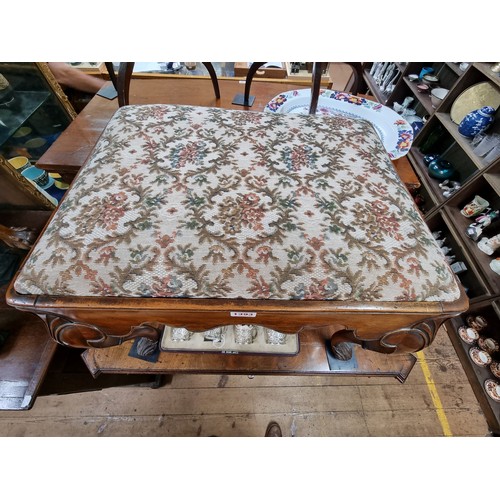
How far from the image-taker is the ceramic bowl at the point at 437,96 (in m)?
1.51

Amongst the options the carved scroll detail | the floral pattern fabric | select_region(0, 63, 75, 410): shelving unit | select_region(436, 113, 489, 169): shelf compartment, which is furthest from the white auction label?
select_region(436, 113, 489, 169): shelf compartment

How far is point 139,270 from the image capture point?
19.9 inches

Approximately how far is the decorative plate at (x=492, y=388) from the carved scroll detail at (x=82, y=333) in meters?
1.29

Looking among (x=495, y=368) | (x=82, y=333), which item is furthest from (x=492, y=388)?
(x=82, y=333)

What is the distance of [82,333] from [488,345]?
4.87 ft

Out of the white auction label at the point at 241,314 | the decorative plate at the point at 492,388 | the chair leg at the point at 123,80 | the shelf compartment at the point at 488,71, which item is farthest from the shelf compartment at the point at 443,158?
the chair leg at the point at 123,80

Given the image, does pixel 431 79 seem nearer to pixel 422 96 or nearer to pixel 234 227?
pixel 422 96

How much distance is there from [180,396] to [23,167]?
1.33 m

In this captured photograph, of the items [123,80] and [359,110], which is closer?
[123,80]

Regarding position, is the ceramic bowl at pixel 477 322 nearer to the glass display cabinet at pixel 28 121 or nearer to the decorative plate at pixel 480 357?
the decorative plate at pixel 480 357

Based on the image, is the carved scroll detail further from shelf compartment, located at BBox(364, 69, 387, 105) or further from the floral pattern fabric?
shelf compartment, located at BBox(364, 69, 387, 105)

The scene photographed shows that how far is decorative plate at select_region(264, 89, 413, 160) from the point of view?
102cm

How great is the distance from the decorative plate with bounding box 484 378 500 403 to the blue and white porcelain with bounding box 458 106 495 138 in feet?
3.48

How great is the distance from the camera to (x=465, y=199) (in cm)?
131
